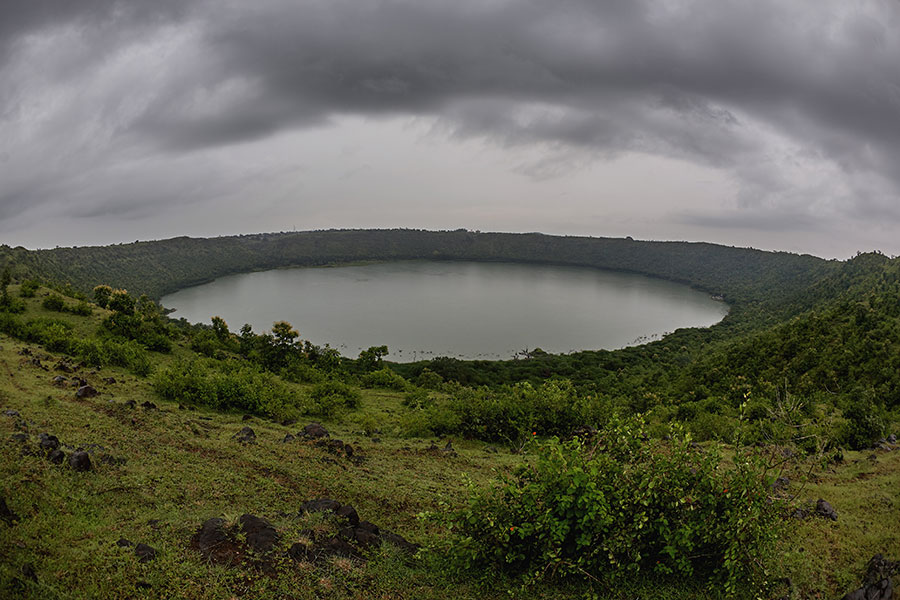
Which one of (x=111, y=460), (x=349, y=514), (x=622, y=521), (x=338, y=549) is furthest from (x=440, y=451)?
(x=622, y=521)

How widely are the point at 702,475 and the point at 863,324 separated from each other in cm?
3439

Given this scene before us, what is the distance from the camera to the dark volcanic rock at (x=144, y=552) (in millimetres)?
6457

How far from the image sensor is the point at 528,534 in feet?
21.7

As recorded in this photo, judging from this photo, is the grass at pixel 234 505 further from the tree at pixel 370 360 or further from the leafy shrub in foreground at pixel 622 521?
the tree at pixel 370 360

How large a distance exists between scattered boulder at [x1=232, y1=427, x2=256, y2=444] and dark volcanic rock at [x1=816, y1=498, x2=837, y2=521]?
13189 mm

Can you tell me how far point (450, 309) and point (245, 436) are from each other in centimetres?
9348

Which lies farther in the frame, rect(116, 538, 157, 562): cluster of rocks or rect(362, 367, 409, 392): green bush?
rect(362, 367, 409, 392): green bush

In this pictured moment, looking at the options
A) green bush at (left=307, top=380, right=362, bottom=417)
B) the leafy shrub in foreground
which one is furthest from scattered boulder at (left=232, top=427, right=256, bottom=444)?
the leafy shrub in foreground

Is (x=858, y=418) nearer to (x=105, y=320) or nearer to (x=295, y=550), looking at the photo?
(x=295, y=550)

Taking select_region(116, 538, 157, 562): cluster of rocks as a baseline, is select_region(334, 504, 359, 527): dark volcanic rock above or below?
below

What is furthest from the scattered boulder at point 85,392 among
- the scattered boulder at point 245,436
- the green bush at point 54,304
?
the green bush at point 54,304

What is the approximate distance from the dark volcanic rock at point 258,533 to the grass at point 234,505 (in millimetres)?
232

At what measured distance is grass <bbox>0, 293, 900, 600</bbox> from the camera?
243 inches

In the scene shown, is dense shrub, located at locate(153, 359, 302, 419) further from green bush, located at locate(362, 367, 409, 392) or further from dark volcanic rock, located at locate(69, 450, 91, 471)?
green bush, located at locate(362, 367, 409, 392)
